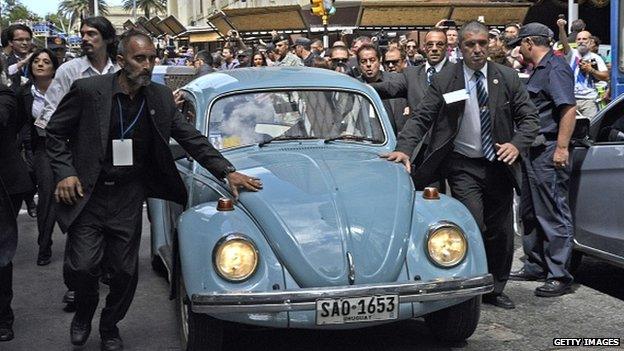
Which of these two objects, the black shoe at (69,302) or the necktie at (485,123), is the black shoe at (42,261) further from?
the necktie at (485,123)

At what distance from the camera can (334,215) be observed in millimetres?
4852

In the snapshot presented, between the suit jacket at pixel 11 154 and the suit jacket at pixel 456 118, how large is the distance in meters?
2.57

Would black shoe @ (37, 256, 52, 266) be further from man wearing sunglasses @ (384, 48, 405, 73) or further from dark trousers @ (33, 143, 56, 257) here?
man wearing sunglasses @ (384, 48, 405, 73)

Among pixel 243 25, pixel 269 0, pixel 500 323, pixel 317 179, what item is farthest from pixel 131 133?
pixel 269 0

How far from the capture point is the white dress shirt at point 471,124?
594 cm

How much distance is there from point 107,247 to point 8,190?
98cm

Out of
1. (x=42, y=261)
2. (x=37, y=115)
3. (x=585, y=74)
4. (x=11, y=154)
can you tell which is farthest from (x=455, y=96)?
(x=585, y=74)

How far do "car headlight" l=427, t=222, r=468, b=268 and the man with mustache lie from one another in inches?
123

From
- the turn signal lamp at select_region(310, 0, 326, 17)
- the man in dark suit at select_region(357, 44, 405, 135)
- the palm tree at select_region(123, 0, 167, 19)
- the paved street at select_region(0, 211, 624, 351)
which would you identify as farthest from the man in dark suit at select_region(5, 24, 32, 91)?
the palm tree at select_region(123, 0, 167, 19)

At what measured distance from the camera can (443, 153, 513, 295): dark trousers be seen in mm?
5938

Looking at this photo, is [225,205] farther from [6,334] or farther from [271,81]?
[6,334]

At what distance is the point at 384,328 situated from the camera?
18.7ft

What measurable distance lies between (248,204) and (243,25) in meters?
16.8

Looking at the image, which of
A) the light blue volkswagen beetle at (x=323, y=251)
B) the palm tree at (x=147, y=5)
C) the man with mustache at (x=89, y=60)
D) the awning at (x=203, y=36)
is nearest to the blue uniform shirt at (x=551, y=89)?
the light blue volkswagen beetle at (x=323, y=251)
